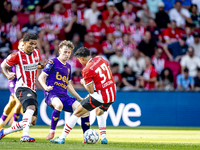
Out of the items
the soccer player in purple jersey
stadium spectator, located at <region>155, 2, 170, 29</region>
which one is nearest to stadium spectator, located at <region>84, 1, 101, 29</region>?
stadium spectator, located at <region>155, 2, 170, 29</region>

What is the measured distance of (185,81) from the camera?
1323 centimetres

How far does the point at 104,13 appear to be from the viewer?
15641 mm

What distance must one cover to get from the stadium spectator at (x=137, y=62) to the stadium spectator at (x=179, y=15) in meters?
3.25

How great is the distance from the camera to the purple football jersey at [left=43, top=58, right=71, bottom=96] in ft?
23.3

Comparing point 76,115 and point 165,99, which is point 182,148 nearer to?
point 76,115

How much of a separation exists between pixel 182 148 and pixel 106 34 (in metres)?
9.63

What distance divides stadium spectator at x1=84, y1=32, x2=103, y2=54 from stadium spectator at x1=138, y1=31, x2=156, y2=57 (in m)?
1.78

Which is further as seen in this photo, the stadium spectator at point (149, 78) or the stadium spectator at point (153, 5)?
the stadium spectator at point (153, 5)

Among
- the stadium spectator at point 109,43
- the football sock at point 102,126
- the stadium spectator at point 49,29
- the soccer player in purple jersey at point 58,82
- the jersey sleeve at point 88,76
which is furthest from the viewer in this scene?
the stadium spectator at point 109,43

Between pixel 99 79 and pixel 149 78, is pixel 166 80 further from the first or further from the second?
pixel 99 79

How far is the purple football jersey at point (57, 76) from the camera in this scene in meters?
7.11

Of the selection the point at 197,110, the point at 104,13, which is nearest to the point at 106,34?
the point at 104,13

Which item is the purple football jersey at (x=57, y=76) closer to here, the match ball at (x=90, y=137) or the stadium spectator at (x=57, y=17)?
the match ball at (x=90, y=137)

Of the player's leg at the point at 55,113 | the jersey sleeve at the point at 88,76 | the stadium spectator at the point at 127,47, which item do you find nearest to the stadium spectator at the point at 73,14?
the stadium spectator at the point at 127,47
